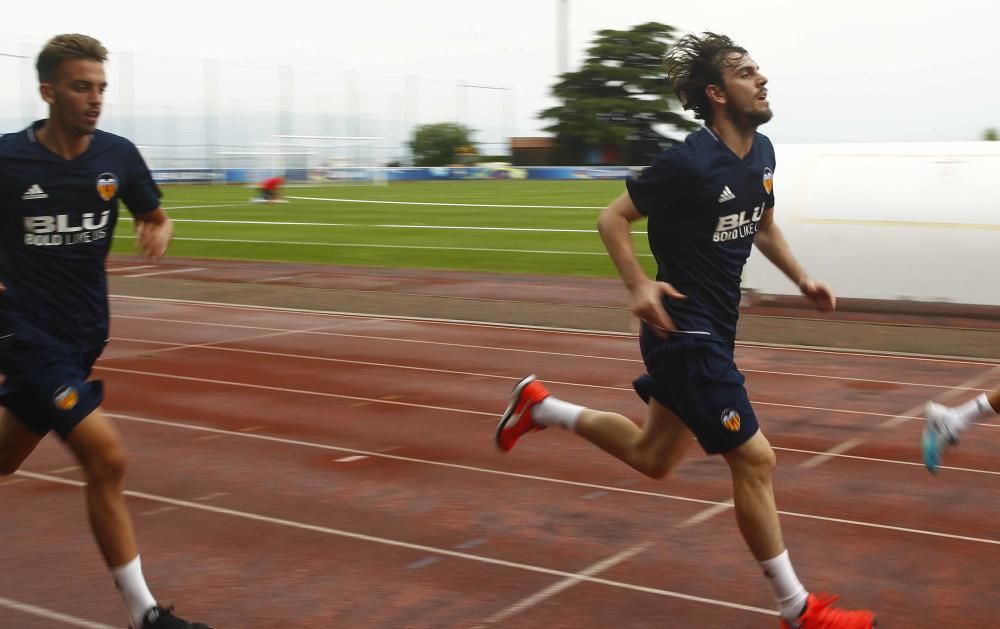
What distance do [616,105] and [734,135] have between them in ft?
243

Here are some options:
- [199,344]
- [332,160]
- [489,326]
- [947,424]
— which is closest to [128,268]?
[199,344]

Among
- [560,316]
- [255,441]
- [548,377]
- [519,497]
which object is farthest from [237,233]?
[519,497]

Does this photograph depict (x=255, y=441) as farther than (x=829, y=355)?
No

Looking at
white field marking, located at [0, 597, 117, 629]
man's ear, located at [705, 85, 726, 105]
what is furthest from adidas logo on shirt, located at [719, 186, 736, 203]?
white field marking, located at [0, 597, 117, 629]

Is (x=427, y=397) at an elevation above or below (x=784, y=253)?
below

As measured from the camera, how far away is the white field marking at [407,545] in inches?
175

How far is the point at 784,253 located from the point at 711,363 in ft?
2.52

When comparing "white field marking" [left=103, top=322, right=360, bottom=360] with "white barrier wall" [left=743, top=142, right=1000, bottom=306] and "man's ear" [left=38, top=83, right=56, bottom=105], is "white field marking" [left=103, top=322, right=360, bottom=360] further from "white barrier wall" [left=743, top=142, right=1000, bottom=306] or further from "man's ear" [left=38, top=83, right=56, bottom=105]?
"man's ear" [left=38, top=83, right=56, bottom=105]

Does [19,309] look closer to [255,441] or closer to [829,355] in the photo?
[255,441]

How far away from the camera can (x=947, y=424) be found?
17.8 ft

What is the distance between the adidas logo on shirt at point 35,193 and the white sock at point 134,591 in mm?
1198

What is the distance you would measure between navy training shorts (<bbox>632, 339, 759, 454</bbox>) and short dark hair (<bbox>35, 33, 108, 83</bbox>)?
2.09 meters

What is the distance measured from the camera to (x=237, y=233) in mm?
26016

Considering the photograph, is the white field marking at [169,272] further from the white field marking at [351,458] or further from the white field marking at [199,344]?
the white field marking at [351,458]
